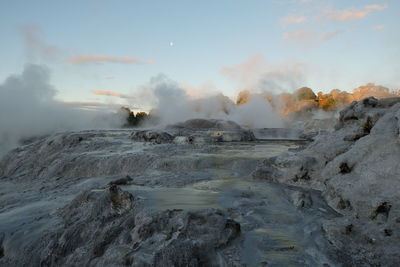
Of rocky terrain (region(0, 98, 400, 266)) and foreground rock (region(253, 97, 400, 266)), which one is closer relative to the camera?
rocky terrain (region(0, 98, 400, 266))

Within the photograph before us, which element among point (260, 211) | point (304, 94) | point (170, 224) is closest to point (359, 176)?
point (260, 211)

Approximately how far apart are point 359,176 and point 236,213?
3.49 m

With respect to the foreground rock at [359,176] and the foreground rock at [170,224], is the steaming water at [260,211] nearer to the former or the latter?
the foreground rock at [170,224]

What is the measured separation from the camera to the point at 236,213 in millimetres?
6781

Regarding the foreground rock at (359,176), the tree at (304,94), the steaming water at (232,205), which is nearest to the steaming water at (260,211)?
the steaming water at (232,205)

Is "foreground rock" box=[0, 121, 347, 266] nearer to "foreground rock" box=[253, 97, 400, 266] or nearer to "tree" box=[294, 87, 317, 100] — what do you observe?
"foreground rock" box=[253, 97, 400, 266]

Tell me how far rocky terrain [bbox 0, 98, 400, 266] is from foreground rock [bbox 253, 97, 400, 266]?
0.09ft

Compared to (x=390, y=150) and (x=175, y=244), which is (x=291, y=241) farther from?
(x=390, y=150)

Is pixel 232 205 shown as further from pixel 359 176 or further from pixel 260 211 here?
pixel 359 176

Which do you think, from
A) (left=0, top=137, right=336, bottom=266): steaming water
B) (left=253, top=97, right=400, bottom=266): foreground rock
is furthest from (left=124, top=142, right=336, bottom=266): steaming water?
(left=253, top=97, right=400, bottom=266): foreground rock

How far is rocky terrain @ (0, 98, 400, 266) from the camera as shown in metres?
5.00

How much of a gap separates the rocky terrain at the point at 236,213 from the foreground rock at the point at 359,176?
0.09ft

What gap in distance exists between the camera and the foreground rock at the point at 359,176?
17.2 ft

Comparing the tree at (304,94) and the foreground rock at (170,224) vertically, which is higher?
the tree at (304,94)
